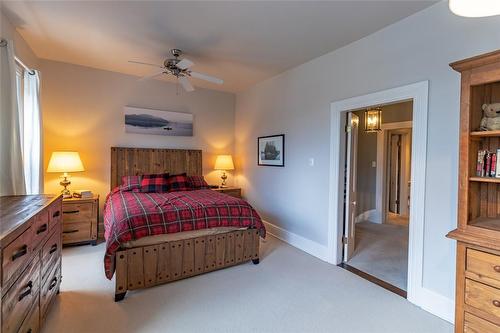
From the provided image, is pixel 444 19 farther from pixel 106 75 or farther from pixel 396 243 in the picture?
pixel 106 75

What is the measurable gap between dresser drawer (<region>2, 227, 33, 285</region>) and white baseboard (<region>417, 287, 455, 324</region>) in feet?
9.86

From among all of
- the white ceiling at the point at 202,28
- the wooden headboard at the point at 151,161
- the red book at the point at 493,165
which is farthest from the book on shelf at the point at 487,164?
the wooden headboard at the point at 151,161

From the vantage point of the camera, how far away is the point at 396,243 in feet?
13.0

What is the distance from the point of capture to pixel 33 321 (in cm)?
168

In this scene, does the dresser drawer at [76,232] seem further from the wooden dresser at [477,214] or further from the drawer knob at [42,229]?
the wooden dresser at [477,214]

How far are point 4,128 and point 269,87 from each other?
3.42 metres

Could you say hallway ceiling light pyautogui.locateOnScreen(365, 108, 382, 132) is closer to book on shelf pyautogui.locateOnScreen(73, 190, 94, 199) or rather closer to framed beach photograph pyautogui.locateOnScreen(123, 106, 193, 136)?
framed beach photograph pyautogui.locateOnScreen(123, 106, 193, 136)

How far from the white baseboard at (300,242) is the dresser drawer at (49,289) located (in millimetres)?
2843

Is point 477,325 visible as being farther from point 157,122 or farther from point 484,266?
point 157,122

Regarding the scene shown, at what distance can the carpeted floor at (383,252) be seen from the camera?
9.61 feet

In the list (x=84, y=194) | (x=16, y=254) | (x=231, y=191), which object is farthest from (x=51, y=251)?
(x=231, y=191)

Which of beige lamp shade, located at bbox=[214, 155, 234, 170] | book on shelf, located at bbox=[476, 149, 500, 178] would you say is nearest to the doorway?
book on shelf, located at bbox=[476, 149, 500, 178]

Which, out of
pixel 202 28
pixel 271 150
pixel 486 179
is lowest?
pixel 486 179

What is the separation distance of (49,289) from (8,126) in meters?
1.50
